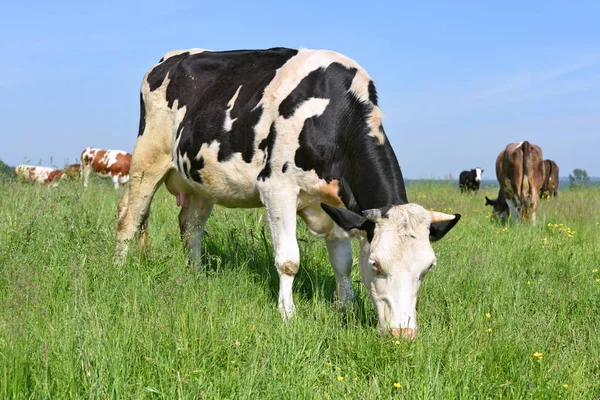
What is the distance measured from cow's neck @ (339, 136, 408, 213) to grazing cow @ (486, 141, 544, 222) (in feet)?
28.6

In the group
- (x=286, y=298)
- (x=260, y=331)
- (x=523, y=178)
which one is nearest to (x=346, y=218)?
(x=260, y=331)

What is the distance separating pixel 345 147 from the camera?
4809 mm

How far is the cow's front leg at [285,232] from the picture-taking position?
194 inches

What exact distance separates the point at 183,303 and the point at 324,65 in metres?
2.41

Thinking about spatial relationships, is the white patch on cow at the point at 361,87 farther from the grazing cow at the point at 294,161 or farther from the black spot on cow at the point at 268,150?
the black spot on cow at the point at 268,150

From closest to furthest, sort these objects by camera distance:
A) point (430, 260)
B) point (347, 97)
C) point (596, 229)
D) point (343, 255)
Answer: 1. point (430, 260)
2. point (347, 97)
3. point (343, 255)
4. point (596, 229)

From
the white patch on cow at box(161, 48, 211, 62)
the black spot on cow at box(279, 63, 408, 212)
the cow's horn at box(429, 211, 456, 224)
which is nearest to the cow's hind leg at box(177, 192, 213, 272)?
the white patch on cow at box(161, 48, 211, 62)

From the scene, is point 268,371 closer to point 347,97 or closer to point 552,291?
point 347,97

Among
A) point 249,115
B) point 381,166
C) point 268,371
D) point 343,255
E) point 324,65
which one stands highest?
point 324,65

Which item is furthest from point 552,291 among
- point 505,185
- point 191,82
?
point 505,185

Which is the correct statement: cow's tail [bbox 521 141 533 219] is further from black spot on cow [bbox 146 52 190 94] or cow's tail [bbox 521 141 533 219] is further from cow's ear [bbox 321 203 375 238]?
cow's ear [bbox 321 203 375 238]

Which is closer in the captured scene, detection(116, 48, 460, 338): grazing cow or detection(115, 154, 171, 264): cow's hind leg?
detection(116, 48, 460, 338): grazing cow

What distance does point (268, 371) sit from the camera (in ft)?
10.6

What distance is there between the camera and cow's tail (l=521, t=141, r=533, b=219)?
12.6 meters
